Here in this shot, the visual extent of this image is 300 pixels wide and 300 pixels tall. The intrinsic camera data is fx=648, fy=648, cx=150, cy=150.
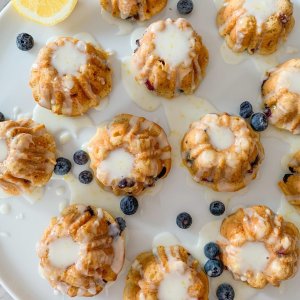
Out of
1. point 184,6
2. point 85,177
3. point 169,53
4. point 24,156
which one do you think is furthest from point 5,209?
point 184,6

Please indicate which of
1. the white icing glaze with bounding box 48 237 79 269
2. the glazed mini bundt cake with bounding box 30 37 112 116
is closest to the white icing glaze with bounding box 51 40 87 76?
the glazed mini bundt cake with bounding box 30 37 112 116

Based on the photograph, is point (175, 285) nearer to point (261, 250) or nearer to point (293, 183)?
point (261, 250)

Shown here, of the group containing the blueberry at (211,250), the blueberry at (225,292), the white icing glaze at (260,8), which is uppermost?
the white icing glaze at (260,8)

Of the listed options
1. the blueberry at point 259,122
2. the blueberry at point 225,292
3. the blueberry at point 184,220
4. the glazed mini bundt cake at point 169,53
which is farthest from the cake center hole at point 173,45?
the blueberry at point 225,292

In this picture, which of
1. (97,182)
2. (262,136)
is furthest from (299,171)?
(97,182)

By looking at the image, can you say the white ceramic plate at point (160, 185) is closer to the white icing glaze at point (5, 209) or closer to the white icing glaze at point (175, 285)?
the white icing glaze at point (5, 209)

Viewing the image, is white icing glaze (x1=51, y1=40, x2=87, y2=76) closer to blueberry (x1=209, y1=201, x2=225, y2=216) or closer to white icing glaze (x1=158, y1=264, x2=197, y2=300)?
blueberry (x1=209, y1=201, x2=225, y2=216)

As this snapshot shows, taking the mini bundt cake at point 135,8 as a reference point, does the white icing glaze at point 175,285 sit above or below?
below
